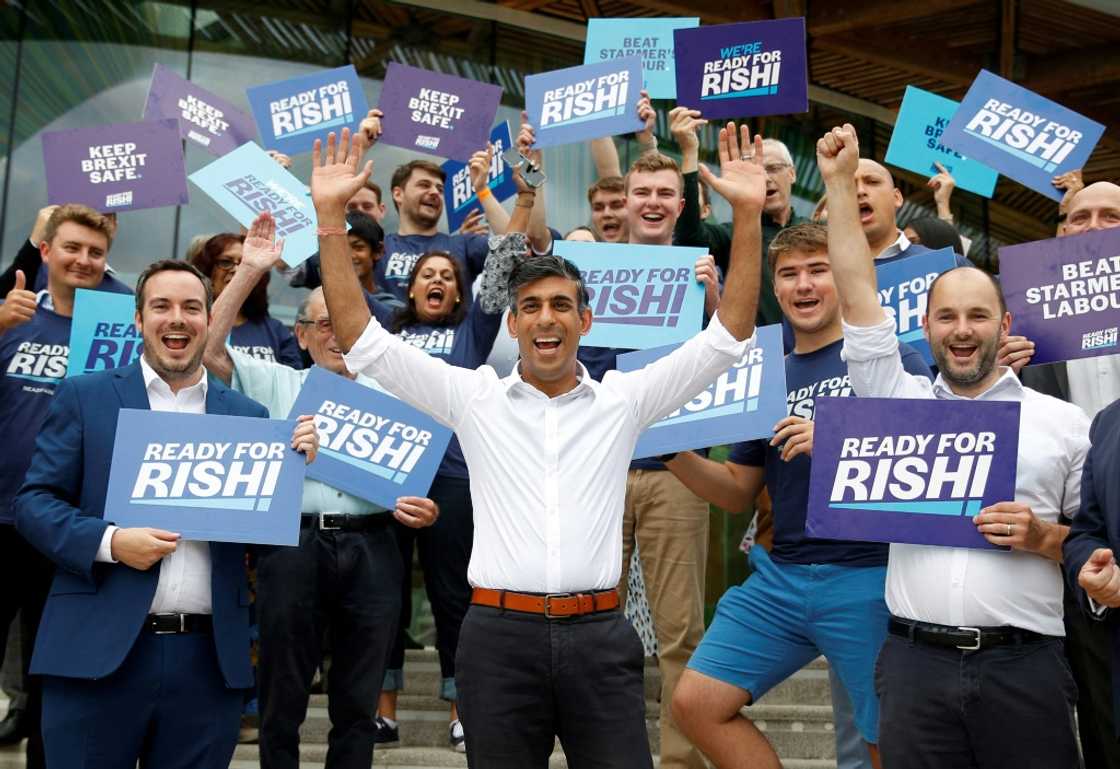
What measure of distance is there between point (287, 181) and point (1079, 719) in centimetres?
383

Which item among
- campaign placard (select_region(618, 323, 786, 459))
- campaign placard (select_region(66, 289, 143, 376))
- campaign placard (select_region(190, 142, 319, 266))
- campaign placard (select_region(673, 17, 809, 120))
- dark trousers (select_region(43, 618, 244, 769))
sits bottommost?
dark trousers (select_region(43, 618, 244, 769))

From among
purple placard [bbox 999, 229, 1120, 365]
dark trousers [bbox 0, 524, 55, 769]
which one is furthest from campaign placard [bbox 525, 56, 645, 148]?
dark trousers [bbox 0, 524, 55, 769]

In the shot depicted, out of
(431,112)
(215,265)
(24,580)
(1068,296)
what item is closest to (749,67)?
(431,112)

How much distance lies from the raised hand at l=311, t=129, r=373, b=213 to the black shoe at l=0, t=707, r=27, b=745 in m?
3.03

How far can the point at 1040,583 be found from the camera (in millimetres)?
3371

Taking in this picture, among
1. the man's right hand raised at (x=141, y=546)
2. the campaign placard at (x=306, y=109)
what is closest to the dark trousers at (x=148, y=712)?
the man's right hand raised at (x=141, y=546)

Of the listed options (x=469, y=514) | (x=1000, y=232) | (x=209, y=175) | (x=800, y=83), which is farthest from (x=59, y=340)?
(x=1000, y=232)

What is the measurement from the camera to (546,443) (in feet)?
11.3

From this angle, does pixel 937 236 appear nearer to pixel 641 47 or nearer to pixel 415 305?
pixel 641 47

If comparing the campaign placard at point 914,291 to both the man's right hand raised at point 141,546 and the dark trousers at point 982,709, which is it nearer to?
the dark trousers at point 982,709

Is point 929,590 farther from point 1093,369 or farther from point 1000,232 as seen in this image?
point 1000,232

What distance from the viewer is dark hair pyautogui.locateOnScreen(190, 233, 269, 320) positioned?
5562 mm

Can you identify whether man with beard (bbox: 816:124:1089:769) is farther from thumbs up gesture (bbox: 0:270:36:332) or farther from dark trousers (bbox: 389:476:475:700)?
thumbs up gesture (bbox: 0:270:36:332)

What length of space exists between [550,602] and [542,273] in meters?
0.91
